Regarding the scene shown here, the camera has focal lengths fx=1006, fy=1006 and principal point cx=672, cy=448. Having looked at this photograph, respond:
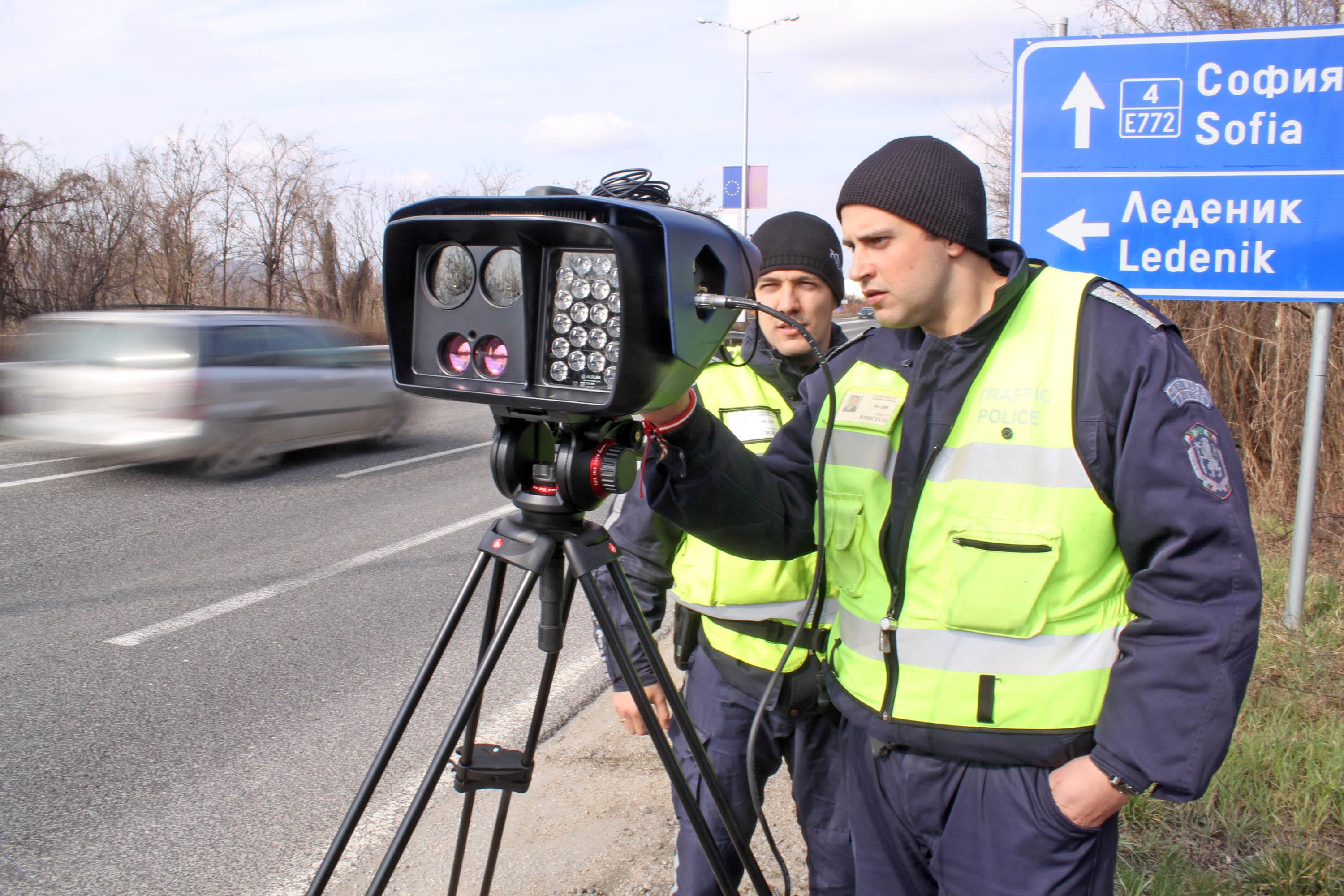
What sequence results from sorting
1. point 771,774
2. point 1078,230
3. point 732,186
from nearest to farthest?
1. point 771,774
2. point 1078,230
3. point 732,186

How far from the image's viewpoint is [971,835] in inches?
62.4

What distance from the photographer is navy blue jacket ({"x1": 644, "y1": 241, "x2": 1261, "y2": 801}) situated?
1397 mm

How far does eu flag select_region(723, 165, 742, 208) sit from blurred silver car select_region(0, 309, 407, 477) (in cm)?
1370

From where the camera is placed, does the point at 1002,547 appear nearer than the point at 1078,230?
Yes

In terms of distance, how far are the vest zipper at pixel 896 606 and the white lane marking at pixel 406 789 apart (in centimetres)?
66

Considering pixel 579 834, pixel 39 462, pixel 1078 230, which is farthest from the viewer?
pixel 39 462

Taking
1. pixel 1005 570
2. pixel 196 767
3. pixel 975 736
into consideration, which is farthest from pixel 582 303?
pixel 196 767

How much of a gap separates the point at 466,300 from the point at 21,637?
12.9 feet

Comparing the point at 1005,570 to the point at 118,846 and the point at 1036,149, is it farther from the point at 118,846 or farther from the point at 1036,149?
the point at 1036,149

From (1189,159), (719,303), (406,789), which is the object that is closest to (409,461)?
(406,789)

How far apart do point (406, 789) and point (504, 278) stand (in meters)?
2.24

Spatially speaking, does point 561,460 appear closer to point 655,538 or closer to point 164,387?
point 655,538

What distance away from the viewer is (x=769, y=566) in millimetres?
2059

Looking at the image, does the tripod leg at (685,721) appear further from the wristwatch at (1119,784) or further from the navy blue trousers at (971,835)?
the wristwatch at (1119,784)
